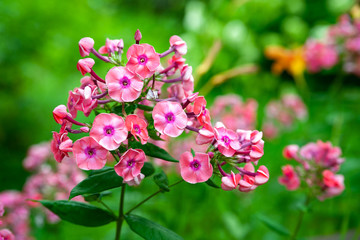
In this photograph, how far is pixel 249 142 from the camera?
2.37 feet

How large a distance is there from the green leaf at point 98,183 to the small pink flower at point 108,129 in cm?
11

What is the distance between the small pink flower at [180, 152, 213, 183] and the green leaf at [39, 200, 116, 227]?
0.71 feet

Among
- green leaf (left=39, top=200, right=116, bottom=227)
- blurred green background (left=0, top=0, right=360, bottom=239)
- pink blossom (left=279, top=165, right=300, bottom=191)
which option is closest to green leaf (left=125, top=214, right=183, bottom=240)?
green leaf (left=39, top=200, right=116, bottom=227)

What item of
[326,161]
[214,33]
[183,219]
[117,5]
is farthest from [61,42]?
[117,5]

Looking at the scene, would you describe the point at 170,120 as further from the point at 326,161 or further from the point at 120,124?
the point at 326,161

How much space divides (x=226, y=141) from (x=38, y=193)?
2.64ft

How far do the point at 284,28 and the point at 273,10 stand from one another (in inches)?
11.3

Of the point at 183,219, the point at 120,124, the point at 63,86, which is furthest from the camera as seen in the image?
the point at 63,86

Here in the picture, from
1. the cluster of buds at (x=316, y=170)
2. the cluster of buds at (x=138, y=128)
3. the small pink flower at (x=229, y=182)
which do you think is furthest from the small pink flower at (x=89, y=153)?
the cluster of buds at (x=316, y=170)

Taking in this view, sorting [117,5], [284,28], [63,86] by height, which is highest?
[117,5]

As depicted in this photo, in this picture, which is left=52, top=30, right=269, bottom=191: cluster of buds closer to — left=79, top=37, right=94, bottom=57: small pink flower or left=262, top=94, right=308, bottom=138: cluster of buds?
left=79, top=37, right=94, bottom=57: small pink flower

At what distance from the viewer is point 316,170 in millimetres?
1049

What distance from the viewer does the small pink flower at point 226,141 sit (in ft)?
2.23

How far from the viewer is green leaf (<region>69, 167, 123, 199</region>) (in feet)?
2.30
